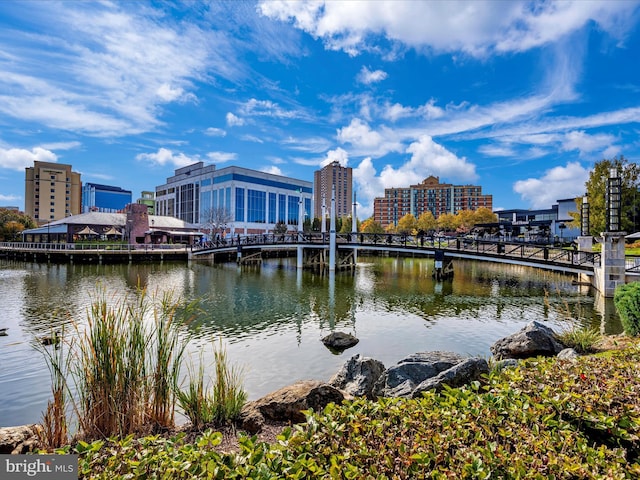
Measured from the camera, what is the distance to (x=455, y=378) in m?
5.26

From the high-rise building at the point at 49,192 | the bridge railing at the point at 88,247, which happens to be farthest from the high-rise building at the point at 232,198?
the high-rise building at the point at 49,192

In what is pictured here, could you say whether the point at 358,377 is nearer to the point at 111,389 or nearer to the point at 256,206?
the point at 111,389

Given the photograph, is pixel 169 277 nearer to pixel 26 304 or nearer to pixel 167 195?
pixel 26 304

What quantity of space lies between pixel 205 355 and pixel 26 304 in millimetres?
11111

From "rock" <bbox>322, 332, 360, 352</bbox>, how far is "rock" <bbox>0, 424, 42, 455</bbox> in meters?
6.84

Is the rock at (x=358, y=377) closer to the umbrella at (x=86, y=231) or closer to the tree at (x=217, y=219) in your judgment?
the umbrella at (x=86, y=231)

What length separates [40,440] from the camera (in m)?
3.88

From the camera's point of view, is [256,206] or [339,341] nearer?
[339,341]

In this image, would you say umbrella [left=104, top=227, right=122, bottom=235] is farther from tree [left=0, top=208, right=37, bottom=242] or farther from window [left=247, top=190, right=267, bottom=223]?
window [left=247, top=190, right=267, bottom=223]

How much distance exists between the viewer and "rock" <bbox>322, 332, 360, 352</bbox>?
32.2 feet

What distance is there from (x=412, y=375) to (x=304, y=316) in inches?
314

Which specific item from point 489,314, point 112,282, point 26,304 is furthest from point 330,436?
point 112,282

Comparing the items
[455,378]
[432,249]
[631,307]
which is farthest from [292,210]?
[455,378]

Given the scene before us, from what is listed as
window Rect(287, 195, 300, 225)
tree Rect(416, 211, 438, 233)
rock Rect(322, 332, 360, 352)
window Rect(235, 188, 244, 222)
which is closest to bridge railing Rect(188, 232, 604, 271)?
rock Rect(322, 332, 360, 352)
